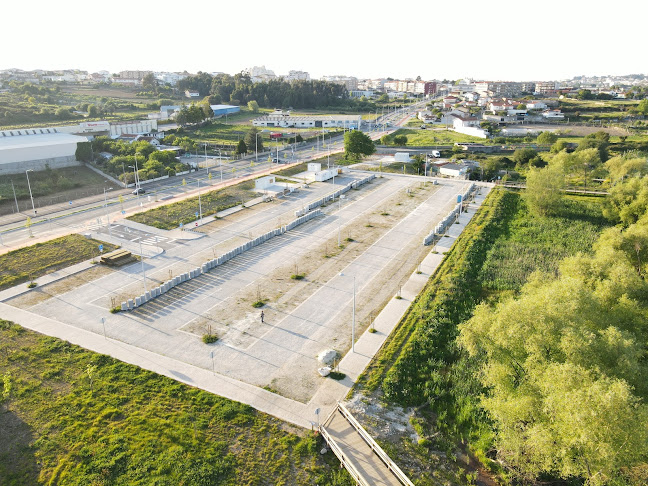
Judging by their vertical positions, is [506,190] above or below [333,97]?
below

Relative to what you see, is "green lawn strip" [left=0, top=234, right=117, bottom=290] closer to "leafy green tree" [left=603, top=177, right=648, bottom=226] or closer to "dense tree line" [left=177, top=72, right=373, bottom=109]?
"leafy green tree" [left=603, top=177, right=648, bottom=226]

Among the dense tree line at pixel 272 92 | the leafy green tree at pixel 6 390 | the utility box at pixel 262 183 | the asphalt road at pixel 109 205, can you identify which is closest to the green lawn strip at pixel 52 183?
the asphalt road at pixel 109 205

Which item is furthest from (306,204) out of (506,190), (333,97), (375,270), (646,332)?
(333,97)

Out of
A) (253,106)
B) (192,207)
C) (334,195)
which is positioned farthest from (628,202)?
(253,106)

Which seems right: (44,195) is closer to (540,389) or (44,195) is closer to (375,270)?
(375,270)

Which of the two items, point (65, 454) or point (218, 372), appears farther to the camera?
point (218, 372)

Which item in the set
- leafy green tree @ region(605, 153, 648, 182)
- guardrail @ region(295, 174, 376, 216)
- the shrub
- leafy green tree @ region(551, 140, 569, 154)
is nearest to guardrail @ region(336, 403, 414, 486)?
the shrub

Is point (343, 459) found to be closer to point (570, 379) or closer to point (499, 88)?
point (570, 379)
